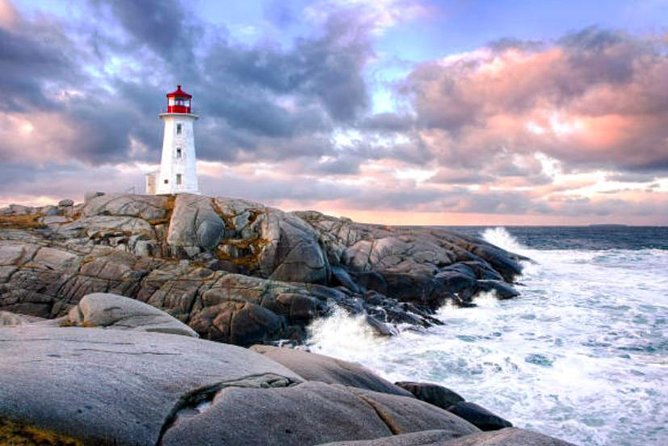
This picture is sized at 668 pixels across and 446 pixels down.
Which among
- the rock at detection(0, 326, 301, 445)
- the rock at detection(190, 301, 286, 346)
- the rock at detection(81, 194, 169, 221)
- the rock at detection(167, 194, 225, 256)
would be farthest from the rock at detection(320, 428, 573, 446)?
the rock at detection(81, 194, 169, 221)

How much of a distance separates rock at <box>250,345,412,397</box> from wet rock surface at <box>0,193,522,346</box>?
972 cm

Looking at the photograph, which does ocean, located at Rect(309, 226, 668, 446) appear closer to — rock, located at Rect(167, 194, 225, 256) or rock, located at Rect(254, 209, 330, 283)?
rock, located at Rect(254, 209, 330, 283)

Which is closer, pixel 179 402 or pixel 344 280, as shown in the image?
pixel 179 402

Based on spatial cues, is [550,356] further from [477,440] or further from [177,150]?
[177,150]

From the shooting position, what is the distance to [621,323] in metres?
27.0

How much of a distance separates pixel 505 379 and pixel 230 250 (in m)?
18.3

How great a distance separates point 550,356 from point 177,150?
111ft

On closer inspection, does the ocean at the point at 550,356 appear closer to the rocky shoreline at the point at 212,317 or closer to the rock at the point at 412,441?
the rocky shoreline at the point at 212,317

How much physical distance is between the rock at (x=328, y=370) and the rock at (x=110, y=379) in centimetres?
120

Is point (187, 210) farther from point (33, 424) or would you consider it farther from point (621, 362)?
point (33, 424)

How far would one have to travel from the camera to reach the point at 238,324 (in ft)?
74.1

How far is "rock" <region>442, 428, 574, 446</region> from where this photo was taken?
5.80 m

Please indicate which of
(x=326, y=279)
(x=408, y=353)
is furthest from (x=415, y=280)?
(x=408, y=353)

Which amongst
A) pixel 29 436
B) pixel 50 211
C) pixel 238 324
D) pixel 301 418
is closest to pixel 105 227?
pixel 50 211
